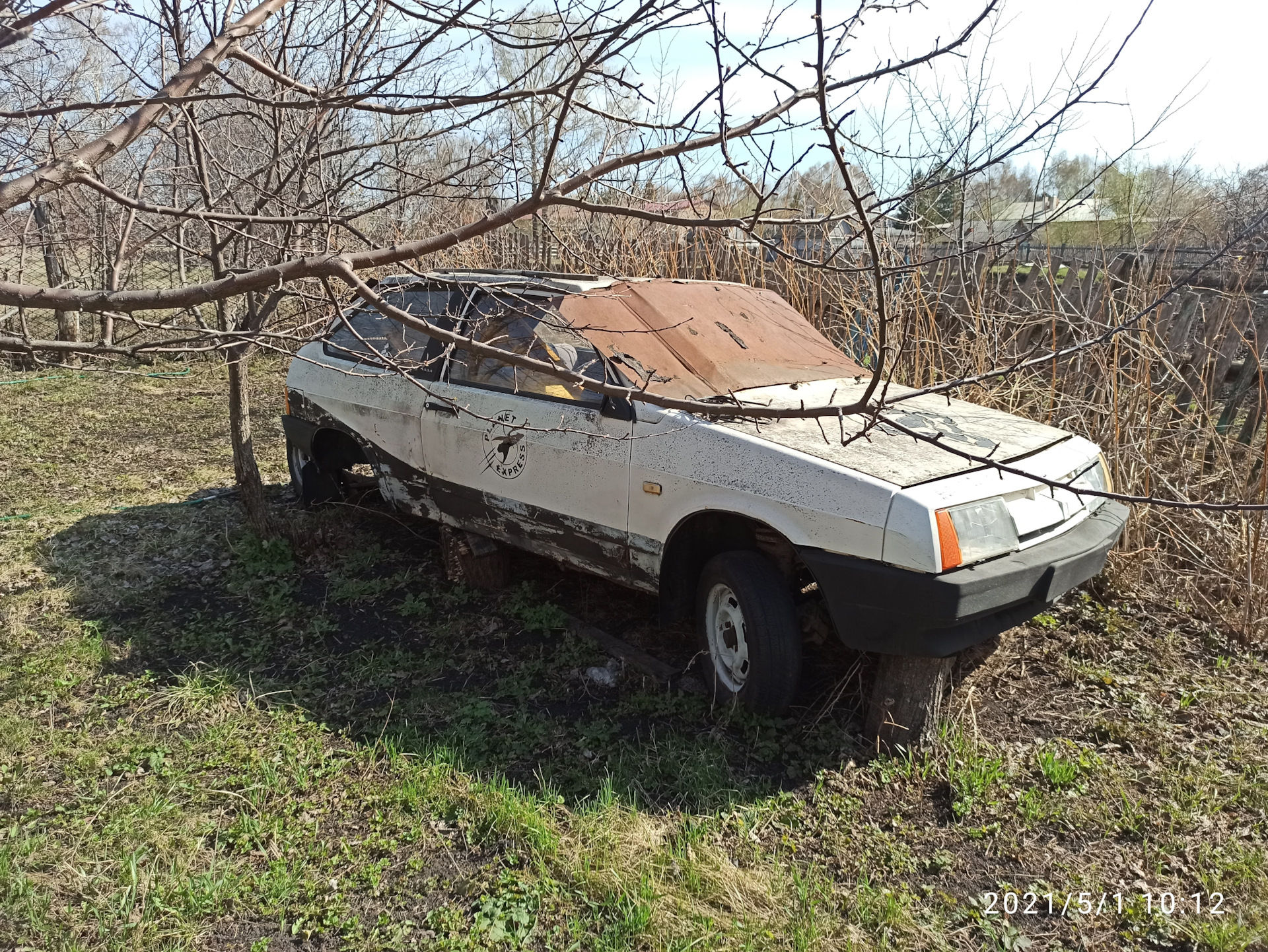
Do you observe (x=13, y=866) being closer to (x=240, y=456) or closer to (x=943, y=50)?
(x=240, y=456)

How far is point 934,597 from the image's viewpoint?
2.86 metres

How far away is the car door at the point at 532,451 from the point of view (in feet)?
12.4

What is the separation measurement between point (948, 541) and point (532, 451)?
1977 millimetres

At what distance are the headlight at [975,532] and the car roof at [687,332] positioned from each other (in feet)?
3.87

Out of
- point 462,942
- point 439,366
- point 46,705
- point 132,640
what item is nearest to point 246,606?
point 132,640

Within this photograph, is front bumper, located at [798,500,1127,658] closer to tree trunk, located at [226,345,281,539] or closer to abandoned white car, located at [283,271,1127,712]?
abandoned white car, located at [283,271,1127,712]

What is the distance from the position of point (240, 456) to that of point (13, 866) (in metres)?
3.12

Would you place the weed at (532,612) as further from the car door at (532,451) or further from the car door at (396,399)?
the car door at (396,399)

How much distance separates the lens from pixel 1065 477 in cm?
341

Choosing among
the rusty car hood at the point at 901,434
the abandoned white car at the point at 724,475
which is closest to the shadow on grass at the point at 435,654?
the abandoned white car at the point at 724,475

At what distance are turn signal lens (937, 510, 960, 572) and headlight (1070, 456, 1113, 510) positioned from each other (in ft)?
3.18

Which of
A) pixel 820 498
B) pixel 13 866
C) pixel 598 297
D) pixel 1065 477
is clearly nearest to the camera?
pixel 13 866

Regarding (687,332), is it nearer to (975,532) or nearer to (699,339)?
(699,339)

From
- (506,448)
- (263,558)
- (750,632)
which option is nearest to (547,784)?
(750,632)
